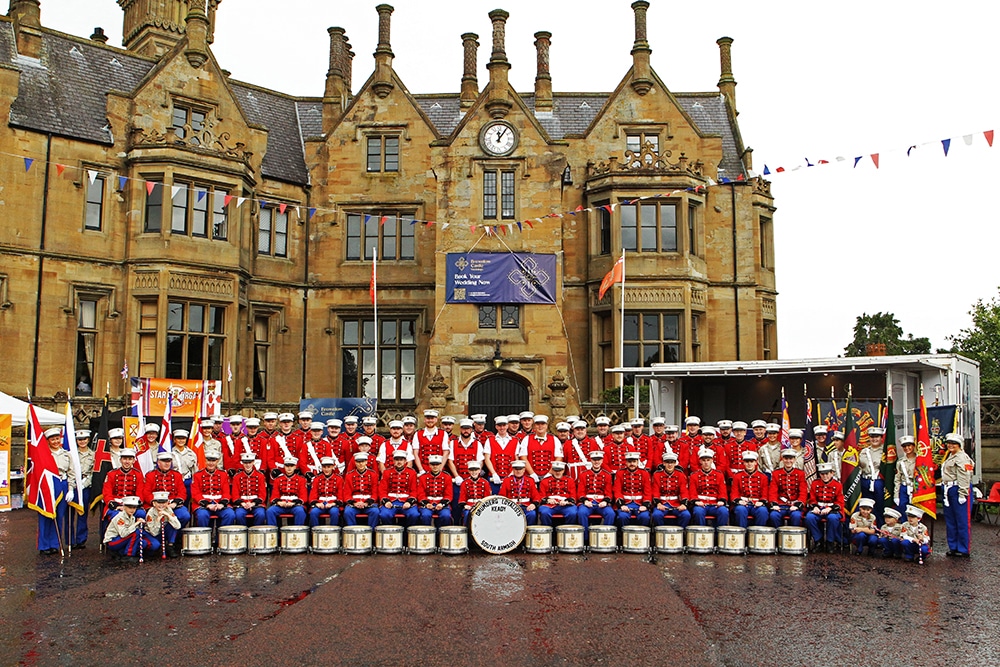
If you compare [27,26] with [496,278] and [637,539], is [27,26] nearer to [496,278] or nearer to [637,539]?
[496,278]

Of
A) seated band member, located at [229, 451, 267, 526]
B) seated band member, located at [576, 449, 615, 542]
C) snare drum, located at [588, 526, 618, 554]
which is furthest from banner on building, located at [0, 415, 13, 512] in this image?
snare drum, located at [588, 526, 618, 554]

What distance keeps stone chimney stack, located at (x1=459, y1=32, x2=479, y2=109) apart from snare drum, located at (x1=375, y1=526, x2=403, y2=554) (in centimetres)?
2126

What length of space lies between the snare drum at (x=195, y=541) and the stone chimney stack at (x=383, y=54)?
19.4 metres

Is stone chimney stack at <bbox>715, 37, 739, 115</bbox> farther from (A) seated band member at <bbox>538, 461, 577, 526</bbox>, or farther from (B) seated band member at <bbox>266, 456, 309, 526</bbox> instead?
(B) seated band member at <bbox>266, 456, 309, 526</bbox>

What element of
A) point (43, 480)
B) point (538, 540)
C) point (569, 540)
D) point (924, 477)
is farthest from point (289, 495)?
point (924, 477)

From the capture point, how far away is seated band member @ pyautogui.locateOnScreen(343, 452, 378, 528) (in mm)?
15016

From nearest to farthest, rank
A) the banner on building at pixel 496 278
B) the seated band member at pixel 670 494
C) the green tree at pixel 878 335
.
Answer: the seated band member at pixel 670 494 → the banner on building at pixel 496 278 → the green tree at pixel 878 335

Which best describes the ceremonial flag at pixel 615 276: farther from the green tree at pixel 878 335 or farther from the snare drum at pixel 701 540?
the green tree at pixel 878 335

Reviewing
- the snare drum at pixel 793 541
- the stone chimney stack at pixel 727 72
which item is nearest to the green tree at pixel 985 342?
the stone chimney stack at pixel 727 72

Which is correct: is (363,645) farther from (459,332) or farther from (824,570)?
(459,332)

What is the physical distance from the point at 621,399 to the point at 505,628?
16934mm

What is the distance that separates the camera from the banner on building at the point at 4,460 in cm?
1992

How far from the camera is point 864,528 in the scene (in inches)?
576

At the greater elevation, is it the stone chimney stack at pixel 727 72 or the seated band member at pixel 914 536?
the stone chimney stack at pixel 727 72
